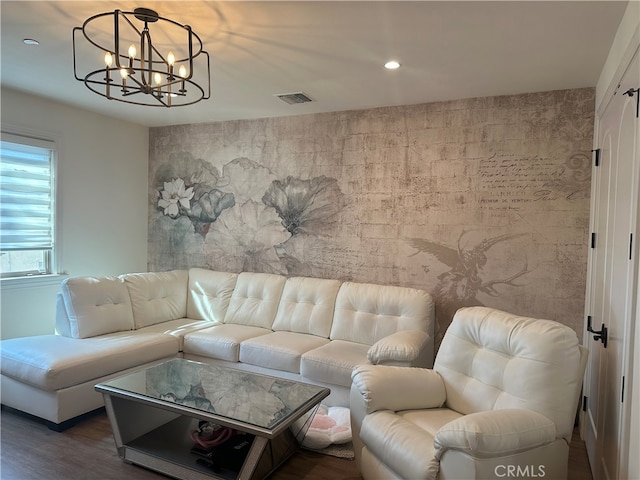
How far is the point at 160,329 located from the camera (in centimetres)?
389

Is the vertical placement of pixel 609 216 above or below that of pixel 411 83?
below

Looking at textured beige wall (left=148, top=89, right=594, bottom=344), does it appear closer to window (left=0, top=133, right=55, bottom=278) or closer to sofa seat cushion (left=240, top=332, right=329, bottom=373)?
sofa seat cushion (left=240, top=332, right=329, bottom=373)

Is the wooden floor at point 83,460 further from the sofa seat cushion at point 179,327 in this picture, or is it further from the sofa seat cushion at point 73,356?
the sofa seat cushion at point 179,327

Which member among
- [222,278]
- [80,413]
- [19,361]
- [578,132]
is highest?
[578,132]

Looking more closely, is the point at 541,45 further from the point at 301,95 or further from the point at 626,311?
the point at 301,95

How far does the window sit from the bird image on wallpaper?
11.4 ft

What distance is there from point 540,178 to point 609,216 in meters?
0.93

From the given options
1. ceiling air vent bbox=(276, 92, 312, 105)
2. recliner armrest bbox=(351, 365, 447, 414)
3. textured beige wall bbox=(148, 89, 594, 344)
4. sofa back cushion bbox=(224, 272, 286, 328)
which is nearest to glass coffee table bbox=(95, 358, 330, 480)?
recliner armrest bbox=(351, 365, 447, 414)

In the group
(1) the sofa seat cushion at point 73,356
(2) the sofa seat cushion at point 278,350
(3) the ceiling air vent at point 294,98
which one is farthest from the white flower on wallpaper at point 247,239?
(1) the sofa seat cushion at point 73,356

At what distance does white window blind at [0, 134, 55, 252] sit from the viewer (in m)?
3.66

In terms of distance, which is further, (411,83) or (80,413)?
(411,83)

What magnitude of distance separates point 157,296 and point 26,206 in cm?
141

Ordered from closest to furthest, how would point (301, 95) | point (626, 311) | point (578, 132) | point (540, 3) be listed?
point (626, 311) → point (540, 3) → point (578, 132) → point (301, 95)

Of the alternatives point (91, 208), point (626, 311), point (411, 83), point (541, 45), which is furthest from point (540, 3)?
point (91, 208)
